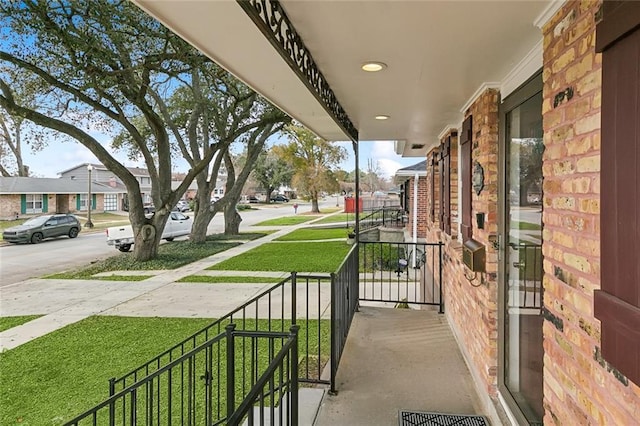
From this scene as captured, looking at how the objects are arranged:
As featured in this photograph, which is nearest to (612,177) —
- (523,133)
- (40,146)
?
(523,133)

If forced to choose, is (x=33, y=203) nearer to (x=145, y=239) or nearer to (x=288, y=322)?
(x=145, y=239)

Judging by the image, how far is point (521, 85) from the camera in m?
2.37

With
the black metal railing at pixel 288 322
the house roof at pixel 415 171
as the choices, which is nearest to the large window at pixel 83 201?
the house roof at pixel 415 171

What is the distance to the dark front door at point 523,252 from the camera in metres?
2.19

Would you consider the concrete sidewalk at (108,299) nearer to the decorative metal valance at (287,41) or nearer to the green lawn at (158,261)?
the green lawn at (158,261)

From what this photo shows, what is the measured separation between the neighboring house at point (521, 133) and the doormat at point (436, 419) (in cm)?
18

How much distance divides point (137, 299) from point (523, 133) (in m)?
6.60

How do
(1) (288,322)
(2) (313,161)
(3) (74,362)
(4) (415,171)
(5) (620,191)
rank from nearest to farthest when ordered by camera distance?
(5) (620,191) < (3) (74,362) < (1) (288,322) < (4) (415,171) < (2) (313,161)

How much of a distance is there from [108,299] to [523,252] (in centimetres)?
680

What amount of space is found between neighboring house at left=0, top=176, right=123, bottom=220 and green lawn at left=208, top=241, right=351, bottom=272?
20.0 meters

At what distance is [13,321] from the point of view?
5816mm

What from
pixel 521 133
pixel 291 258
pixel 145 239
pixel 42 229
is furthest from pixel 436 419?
pixel 42 229

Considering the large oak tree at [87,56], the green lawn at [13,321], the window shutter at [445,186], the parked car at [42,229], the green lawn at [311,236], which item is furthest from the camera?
the green lawn at [311,236]

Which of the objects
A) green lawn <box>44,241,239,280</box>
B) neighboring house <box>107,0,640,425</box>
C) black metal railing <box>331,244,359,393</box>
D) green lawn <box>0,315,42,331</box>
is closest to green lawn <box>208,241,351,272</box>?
green lawn <box>44,241,239,280</box>
